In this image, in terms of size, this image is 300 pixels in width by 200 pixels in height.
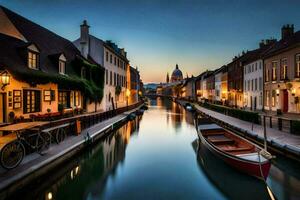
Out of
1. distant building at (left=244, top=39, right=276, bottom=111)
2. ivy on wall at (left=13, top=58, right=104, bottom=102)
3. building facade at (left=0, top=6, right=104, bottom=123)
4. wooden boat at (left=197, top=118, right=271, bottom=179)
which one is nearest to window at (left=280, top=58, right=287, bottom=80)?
distant building at (left=244, top=39, right=276, bottom=111)

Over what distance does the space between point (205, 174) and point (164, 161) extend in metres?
3.34

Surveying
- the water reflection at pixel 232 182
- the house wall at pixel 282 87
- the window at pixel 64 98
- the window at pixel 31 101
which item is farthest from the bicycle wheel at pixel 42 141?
the house wall at pixel 282 87

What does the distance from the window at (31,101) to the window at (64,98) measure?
3.58m

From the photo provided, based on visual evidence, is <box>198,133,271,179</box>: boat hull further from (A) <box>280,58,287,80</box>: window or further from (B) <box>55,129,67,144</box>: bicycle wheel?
(A) <box>280,58,287,80</box>: window

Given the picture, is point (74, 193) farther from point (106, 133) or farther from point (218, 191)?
point (106, 133)

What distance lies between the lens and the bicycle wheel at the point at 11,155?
9.04 m

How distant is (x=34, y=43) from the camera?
20.4m

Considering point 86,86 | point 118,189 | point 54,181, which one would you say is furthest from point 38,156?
point 86,86

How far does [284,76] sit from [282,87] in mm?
1333

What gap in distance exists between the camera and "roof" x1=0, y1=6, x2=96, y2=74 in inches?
709

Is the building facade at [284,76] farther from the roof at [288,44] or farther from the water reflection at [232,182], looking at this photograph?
the water reflection at [232,182]

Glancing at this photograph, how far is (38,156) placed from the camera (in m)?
11.4

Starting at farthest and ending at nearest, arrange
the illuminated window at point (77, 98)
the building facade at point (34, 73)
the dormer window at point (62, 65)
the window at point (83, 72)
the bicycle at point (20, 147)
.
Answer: the window at point (83, 72)
the illuminated window at point (77, 98)
the dormer window at point (62, 65)
the building facade at point (34, 73)
the bicycle at point (20, 147)

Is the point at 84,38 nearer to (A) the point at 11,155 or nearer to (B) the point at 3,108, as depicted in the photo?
(B) the point at 3,108
